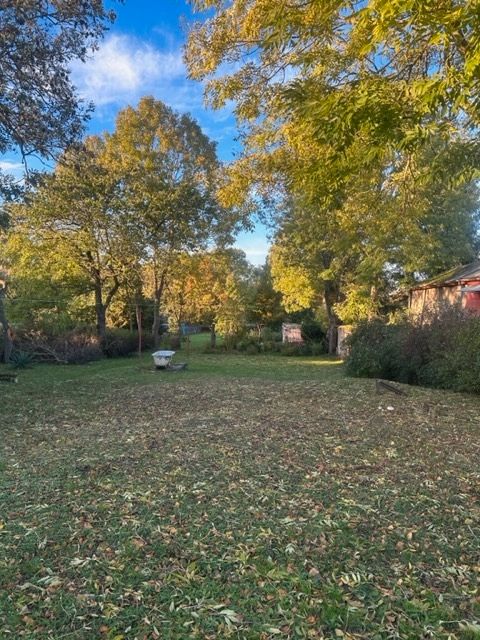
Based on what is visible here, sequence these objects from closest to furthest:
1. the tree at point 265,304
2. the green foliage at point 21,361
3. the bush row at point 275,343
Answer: the green foliage at point 21,361
the bush row at point 275,343
the tree at point 265,304

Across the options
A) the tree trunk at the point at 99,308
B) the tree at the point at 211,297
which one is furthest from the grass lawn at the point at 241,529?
the tree at the point at 211,297

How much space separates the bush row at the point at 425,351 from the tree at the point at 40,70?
6.91 meters

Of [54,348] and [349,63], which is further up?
[349,63]

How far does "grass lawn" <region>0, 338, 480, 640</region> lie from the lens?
1.86 metres

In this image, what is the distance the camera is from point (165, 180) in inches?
647

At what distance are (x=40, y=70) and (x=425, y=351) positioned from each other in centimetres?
789

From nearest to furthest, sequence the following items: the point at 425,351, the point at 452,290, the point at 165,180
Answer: the point at 425,351 < the point at 452,290 < the point at 165,180

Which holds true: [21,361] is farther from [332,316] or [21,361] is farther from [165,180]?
[332,316]

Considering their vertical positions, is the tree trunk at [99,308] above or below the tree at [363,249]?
below

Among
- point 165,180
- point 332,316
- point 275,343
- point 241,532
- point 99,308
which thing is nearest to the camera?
point 241,532

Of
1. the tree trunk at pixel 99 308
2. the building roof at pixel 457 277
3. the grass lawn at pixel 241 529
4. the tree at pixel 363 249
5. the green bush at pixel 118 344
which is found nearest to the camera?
the grass lawn at pixel 241 529

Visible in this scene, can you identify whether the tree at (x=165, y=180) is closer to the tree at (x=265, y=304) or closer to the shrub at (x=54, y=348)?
the shrub at (x=54, y=348)

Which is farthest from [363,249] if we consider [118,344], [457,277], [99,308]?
[99,308]

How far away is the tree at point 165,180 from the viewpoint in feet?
49.5
